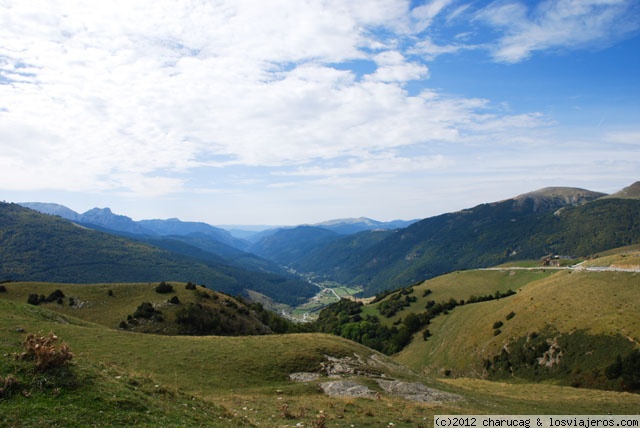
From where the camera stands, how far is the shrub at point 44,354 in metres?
14.3

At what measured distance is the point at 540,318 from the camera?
227 ft

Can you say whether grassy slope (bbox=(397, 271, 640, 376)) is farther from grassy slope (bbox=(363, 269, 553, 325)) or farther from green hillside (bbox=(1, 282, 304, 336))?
green hillside (bbox=(1, 282, 304, 336))

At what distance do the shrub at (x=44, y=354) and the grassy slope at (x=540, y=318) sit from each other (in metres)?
72.3

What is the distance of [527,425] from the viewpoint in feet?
74.7

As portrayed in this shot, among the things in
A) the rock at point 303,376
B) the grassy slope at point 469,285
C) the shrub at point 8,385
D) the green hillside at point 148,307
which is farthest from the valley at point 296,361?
the grassy slope at point 469,285

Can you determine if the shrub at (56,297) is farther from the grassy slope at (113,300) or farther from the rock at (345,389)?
the rock at (345,389)

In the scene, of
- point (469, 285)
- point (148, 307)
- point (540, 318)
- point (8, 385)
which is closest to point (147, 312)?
point (148, 307)

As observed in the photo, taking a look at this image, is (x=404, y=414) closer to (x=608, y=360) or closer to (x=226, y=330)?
(x=608, y=360)

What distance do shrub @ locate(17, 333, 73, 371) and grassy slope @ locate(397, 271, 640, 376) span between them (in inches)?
2846

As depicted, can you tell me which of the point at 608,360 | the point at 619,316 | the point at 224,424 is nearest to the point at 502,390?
the point at 608,360

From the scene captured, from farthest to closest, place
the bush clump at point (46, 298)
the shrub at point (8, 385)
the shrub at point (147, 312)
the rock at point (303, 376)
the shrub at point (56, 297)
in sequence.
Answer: the shrub at point (56, 297), the bush clump at point (46, 298), the shrub at point (147, 312), the rock at point (303, 376), the shrub at point (8, 385)

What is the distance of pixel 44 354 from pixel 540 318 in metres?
81.0

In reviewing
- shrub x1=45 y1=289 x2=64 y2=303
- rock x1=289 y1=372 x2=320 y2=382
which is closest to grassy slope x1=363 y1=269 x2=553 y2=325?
rock x1=289 y1=372 x2=320 y2=382

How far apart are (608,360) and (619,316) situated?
1090 centimetres
